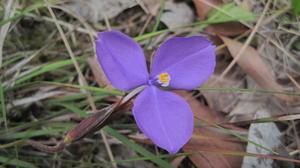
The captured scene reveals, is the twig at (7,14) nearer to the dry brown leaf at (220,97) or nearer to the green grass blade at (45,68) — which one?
the green grass blade at (45,68)

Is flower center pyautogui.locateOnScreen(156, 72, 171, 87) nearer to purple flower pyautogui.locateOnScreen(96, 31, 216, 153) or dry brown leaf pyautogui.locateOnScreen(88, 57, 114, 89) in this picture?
purple flower pyautogui.locateOnScreen(96, 31, 216, 153)

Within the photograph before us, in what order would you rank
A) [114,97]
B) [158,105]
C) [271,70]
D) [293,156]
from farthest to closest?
[271,70]
[114,97]
[293,156]
[158,105]

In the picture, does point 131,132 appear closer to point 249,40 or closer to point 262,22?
point 249,40

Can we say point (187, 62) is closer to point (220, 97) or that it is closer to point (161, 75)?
point (161, 75)

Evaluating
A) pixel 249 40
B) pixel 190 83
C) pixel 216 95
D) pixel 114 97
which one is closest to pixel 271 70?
pixel 249 40

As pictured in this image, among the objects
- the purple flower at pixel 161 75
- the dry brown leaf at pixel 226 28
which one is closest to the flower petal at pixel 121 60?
the purple flower at pixel 161 75

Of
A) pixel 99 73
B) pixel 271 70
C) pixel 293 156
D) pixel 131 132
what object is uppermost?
pixel 99 73
